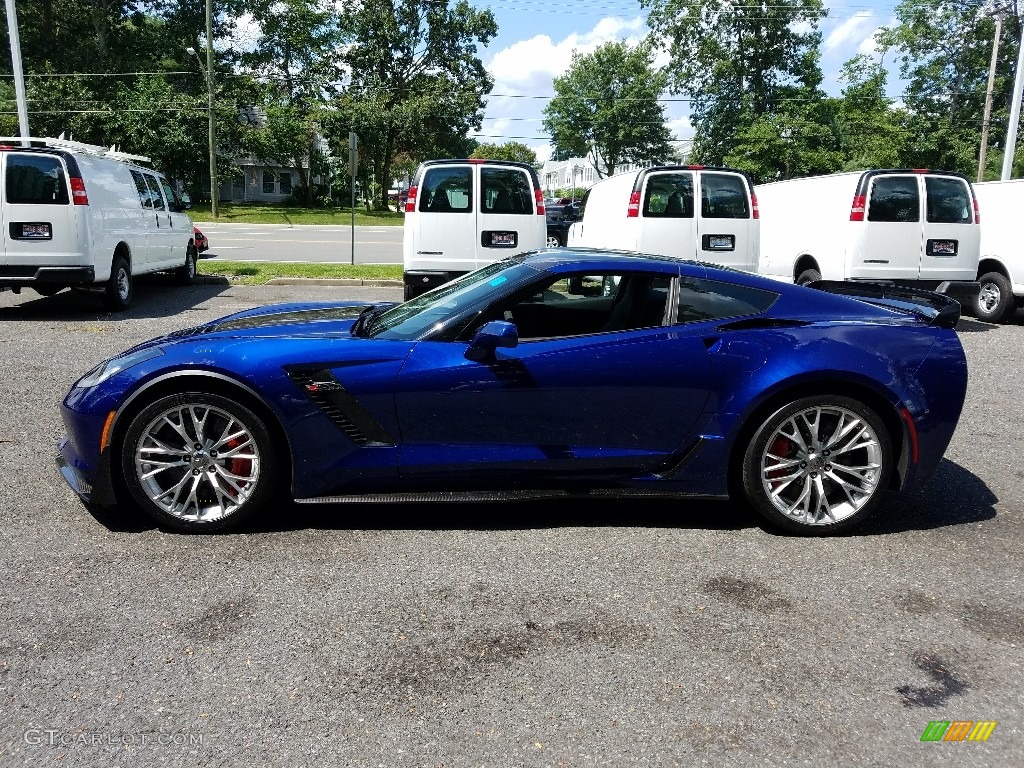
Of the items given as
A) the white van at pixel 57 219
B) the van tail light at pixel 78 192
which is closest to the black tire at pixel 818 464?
the white van at pixel 57 219

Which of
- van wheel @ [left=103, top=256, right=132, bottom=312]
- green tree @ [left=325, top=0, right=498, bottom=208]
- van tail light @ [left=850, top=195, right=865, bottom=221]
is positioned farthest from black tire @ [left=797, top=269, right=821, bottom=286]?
green tree @ [left=325, top=0, right=498, bottom=208]

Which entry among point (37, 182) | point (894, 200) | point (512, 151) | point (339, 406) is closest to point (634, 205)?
point (894, 200)

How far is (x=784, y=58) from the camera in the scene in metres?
52.7

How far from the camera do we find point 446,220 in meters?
11.1

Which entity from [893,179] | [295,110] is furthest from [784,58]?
[893,179]

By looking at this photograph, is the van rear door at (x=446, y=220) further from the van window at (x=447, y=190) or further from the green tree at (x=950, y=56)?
the green tree at (x=950, y=56)

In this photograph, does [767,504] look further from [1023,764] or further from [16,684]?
[16,684]

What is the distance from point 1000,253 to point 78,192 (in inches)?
511

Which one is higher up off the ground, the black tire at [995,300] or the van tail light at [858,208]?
the van tail light at [858,208]

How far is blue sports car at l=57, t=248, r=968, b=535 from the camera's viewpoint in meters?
3.78

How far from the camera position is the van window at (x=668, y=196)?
37.4ft

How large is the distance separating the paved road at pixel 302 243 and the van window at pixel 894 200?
12534 millimetres

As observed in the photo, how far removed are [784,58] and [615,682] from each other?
57.3 metres

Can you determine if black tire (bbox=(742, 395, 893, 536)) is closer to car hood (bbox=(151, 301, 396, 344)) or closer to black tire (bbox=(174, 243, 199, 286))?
car hood (bbox=(151, 301, 396, 344))
